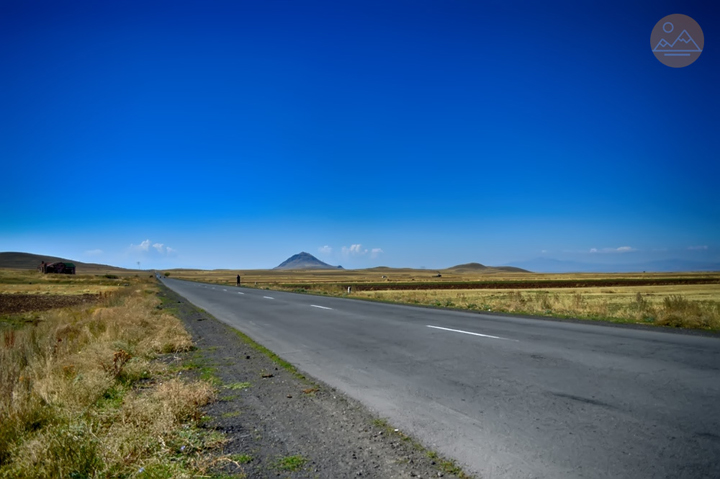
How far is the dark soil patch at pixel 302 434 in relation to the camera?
3.77 metres

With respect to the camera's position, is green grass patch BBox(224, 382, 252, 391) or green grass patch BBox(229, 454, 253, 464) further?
green grass patch BBox(224, 382, 252, 391)

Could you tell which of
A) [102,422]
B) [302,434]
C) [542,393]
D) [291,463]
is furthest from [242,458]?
[542,393]

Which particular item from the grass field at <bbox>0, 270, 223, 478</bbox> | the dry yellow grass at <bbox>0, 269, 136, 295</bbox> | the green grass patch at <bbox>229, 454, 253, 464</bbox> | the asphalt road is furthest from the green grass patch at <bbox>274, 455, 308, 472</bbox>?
the dry yellow grass at <bbox>0, 269, 136, 295</bbox>

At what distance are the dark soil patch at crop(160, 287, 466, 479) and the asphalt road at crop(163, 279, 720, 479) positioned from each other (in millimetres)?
306

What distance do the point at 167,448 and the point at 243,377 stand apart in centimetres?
358

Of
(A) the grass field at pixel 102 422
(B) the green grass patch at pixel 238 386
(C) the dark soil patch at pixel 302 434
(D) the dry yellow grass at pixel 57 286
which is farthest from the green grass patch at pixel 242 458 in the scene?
(D) the dry yellow grass at pixel 57 286

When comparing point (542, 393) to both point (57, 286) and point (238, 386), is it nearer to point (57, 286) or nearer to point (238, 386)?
point (238, 386)

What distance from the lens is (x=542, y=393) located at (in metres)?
5.76

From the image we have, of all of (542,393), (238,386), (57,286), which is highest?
(57,286)

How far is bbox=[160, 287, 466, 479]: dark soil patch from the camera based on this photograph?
3770mm

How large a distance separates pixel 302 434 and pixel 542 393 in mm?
3237

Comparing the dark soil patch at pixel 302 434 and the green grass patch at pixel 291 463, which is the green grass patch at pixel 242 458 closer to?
the dark soil patch at pixel 302 434

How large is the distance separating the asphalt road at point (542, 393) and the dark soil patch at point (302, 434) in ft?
1.00

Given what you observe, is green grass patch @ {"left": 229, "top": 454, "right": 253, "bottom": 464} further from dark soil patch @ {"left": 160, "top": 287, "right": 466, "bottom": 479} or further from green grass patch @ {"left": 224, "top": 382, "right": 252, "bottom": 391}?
green grass patch @ {"left": 224, "top": 382, "right": 252, "bottom": 391}
